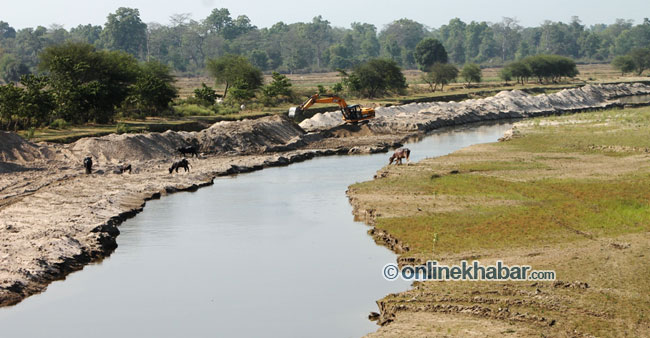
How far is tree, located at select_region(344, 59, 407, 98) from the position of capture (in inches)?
4102

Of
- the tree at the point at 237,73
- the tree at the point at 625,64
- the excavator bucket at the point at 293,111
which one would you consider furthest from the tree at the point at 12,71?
the tree at the point at 625,64

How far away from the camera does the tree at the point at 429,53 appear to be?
174375 mm

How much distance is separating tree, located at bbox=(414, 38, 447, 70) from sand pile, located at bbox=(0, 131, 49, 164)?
134 meters

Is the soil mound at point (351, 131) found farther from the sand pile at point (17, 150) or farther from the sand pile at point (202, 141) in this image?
the sand pile at point (17, 150)

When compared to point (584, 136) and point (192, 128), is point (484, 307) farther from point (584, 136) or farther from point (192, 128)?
point (192, 128)

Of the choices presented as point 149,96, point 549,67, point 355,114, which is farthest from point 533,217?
point 549,67

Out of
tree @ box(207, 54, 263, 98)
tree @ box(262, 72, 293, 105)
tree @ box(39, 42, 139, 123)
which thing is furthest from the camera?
tree @ box(207, 54, 263, 98)

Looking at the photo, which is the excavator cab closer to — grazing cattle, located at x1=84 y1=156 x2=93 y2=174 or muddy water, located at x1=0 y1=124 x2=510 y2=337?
grazing cattle, located at x1=84 y1=156 x2=93 y2=174

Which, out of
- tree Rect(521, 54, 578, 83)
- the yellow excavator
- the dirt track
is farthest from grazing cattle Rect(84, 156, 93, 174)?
tree Rect(521, 54, 578, 83)

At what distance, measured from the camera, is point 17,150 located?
45281 millimetres

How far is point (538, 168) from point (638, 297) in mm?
23327

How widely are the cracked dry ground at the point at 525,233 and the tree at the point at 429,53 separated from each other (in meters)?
124

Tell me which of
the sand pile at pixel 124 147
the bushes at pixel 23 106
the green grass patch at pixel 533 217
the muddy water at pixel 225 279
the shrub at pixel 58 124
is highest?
the bushes at pixel 23 106

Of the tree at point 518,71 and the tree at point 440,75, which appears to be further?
the tree at point 518,71
